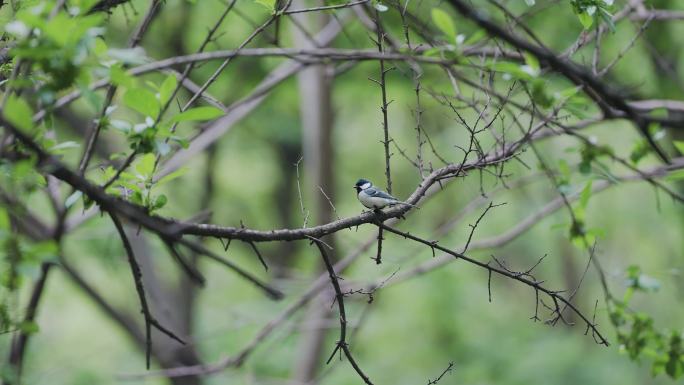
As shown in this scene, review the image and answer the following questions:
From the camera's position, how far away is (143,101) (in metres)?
1.91

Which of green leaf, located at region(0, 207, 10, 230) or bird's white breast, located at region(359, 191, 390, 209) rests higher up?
bird's white breast, located at region(359, 191, 390, 209)

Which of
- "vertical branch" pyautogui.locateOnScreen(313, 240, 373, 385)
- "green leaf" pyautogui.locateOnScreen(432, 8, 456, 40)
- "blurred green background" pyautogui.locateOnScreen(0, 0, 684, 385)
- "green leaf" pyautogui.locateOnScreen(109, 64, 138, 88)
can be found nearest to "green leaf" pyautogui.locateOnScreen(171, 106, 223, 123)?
"green leaf" pyautogui.locateOnScreen(109, 64, 138, 88)

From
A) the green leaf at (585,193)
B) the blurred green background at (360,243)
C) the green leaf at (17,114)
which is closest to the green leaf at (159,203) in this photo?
the green leaf at (17,114)

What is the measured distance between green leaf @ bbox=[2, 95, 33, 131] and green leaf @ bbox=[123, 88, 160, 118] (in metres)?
0.29

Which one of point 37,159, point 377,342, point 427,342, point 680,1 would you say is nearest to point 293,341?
point 377,342

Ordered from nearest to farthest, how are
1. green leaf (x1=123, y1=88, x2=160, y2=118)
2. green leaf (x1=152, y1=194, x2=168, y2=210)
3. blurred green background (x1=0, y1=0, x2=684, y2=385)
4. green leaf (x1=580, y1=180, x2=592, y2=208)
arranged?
green leaf (x1=123, y1=88, x2=160, y2=118) < green leaf (x1=152, y1=194, x2=168, y2=210) < green leaf (x1=580, y1=180, x2=592, y2=208) < blurred green background (x1=0, y1=0, x2=684, y2=385)

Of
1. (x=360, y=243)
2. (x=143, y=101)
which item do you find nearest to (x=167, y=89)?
(x=143, y=101)

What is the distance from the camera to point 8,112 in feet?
5.10

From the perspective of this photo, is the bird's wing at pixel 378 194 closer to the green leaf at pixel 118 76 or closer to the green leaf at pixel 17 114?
the green leaf at pixel 118 76

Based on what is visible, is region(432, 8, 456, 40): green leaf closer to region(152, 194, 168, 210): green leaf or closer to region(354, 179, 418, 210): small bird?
region(354, 179, 418, 210): small bird

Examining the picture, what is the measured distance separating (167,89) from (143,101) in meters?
0.09

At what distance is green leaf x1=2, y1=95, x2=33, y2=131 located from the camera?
155cm

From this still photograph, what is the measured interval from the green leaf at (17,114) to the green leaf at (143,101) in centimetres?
29

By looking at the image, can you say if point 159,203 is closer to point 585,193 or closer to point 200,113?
point 200,113
